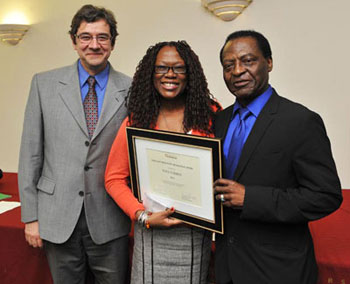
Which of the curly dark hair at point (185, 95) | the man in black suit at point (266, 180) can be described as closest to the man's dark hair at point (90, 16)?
the curly dark hair at point (185, 95)

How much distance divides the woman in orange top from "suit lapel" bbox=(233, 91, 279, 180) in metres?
0.25

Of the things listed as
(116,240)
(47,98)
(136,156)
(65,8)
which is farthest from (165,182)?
(65,8)

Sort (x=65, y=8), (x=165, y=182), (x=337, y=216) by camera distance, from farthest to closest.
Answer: (x=65, y=8) → (x=337, y=216) → (x=165, y=182)

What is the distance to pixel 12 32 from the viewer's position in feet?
11.7

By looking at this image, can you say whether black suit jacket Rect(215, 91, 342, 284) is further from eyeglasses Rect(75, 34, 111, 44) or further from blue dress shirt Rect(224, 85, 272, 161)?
eyeglasses Rect(75, 34, 111, 44)

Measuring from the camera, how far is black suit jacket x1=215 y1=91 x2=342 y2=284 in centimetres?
99

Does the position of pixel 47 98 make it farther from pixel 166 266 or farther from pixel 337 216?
pixel 337 216

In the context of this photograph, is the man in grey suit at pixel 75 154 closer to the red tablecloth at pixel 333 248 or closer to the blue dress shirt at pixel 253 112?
the blue dress shirt at pixel 253 112

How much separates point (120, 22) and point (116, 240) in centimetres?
231

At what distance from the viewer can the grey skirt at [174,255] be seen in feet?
4.14

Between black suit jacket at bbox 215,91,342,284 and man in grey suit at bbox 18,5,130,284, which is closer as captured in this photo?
black suit jacket at bbox 215,91,342,284

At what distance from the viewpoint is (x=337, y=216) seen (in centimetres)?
180

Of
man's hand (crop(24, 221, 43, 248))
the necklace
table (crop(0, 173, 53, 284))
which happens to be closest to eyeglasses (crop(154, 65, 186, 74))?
the necklace

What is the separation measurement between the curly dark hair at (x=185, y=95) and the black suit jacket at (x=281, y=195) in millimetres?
286
